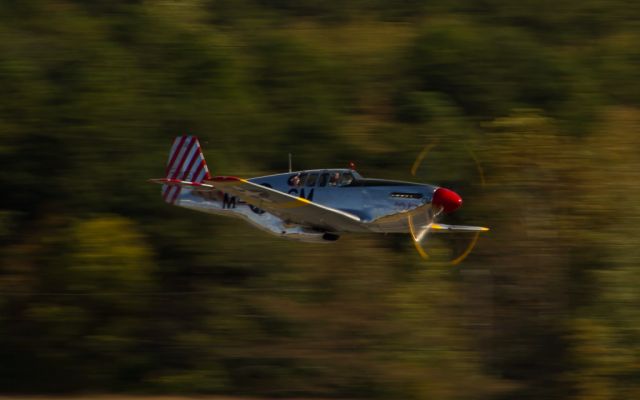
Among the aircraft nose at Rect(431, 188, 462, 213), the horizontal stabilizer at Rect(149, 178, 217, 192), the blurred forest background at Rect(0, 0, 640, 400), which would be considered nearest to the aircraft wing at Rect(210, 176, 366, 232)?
the horizontal stabilizer at Rect(149, 178, 217, 192)

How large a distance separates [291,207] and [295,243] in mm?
14745

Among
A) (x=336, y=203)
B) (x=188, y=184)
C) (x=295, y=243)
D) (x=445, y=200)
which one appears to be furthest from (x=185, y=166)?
(x=295, y=243)

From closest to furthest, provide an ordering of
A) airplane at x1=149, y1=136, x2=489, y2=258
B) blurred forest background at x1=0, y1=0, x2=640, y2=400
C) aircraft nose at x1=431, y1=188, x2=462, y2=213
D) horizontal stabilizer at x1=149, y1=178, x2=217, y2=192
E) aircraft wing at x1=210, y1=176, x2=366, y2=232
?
horizontal stabilizer at x1=149, y1=178, x2=217, y2=192 < aircraft wing at x1=210, y1=176, x2=366, y2=232 < airplane at x1=149, y1=136, x2=489, y2=258 < aircraft nose at x1=431, y1=188, x2=462, y2=213 < blurred forest background at x1=0, y1=0, x2=640, y2=400

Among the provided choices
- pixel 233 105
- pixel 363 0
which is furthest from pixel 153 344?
pixel 363 0

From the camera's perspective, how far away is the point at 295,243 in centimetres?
2972

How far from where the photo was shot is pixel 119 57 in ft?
108

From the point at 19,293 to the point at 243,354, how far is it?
7.54 metres

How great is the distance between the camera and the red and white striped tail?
1773cm

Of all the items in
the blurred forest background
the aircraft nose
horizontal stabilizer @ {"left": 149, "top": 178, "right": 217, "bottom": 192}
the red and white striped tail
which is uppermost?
horizontal stabilizer @ {"left": 149, "top": 178, "right": 217, "bottom": 192}

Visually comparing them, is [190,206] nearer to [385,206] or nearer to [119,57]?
[385,206]

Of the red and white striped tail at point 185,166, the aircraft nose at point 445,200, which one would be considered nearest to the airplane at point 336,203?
the aircraft nose at point 445,200

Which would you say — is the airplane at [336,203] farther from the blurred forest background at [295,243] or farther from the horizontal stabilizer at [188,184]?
the blurred forest background at [295,243]

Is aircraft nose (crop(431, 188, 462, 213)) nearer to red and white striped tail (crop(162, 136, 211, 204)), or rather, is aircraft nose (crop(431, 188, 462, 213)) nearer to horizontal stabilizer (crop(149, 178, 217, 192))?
horizontal stabilizer (crop(149, 178, 217, 192))

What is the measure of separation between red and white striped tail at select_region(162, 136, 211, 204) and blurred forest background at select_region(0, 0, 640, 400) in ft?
35.7
